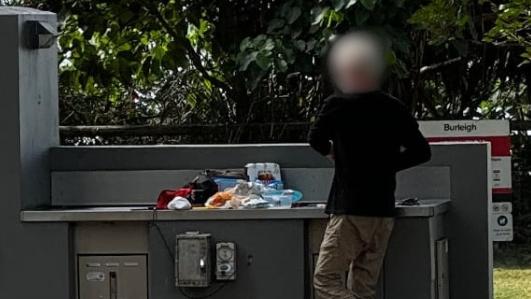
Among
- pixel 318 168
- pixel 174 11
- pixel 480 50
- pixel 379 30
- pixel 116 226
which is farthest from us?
pixel 480 50

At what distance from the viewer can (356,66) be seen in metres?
7.04

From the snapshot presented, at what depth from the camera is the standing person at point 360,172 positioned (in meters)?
6.63

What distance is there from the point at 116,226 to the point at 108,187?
69cm

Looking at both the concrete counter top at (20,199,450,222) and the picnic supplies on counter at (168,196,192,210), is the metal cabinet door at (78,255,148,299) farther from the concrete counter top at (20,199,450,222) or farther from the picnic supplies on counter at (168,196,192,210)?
the picnic supplies on counter at (168,196,192,210)

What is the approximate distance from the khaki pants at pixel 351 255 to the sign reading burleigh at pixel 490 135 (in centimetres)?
253

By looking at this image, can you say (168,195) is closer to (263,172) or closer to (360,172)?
(263,172)

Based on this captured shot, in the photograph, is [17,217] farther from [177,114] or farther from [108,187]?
[177,114]

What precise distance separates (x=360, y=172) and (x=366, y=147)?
17 cm

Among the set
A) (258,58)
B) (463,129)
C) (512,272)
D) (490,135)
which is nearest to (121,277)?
(258,58)

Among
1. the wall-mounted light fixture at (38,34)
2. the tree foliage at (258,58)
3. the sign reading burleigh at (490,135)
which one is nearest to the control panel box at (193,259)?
the wall-mounted light fixture at (38,34)

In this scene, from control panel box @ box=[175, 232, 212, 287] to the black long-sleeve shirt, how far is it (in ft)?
2.80

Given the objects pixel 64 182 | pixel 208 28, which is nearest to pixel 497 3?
pixel 208 28

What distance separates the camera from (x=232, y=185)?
24.9ft

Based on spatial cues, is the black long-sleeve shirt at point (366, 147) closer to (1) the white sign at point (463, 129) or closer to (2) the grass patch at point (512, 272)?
(1) the white sign at point (463, 129)
